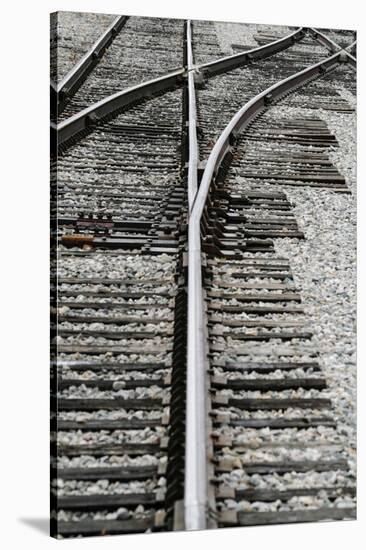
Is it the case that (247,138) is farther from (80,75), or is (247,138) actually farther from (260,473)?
(260,473)

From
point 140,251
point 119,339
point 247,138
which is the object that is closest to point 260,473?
point 119,339

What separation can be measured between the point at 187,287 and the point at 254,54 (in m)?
1.67

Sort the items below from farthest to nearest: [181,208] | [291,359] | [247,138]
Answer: [247,138] → [181,208] → [291,359]

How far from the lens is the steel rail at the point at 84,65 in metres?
5.15

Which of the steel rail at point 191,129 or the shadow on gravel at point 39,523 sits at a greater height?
the steel rail at point 191,129

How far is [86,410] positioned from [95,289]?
0.65 metres

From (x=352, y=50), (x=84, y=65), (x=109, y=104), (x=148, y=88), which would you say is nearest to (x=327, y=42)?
(x=352, y=50)

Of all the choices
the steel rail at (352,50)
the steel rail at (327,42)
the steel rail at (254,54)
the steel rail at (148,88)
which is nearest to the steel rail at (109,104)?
the steel rail at (148,88)

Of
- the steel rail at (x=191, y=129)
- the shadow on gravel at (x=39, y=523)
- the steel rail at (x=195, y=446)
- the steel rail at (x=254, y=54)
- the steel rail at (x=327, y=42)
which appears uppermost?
the steel rail at (x=327, y=42)

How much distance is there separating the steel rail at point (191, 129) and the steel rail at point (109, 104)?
0.71 ft

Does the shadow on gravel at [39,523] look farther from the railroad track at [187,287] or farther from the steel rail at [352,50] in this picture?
the steel rail at [352,50]

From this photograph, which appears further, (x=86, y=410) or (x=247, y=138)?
(x=247, y=138)

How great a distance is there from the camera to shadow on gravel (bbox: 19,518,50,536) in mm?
4871

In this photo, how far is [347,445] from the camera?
4.90 m
